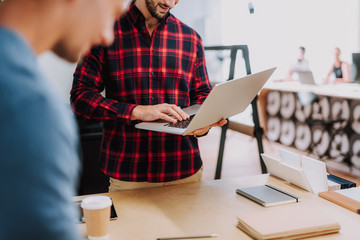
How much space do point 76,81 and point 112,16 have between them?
130 cm

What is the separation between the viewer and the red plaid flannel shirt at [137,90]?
1.72 m

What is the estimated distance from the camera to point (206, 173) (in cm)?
446

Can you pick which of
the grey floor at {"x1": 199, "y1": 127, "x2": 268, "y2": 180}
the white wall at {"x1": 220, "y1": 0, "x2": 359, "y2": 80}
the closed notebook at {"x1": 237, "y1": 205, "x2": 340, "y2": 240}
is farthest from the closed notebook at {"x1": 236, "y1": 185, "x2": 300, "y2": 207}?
the white wall at {"x1": 220, "y1": 0, "x2": 359, "y2": 80}

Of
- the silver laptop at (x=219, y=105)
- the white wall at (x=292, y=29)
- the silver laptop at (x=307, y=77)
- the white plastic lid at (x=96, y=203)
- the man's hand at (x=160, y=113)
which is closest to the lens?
the white plastic lid at (x=96, y=203)

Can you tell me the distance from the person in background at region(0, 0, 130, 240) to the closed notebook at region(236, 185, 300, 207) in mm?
1070

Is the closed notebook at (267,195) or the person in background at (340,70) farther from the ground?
the person in background at (340,70)

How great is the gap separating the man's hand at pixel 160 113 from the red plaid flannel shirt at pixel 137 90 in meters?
0.13

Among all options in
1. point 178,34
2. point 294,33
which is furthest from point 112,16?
point 294,33

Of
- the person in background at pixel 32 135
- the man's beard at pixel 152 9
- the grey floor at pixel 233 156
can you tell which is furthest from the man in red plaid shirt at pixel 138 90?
the grey floor at pixel 233 156

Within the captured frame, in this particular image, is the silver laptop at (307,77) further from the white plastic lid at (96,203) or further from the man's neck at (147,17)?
the white plastic lid at (96,203)

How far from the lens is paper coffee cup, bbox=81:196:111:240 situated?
3.52ft

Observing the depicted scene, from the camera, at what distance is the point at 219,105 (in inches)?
56.8

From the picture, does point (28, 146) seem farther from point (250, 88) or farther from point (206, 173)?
point (206, 173)

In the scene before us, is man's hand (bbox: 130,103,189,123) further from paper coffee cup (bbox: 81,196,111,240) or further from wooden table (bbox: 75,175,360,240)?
paper coffee cup (bbox: 81,196,111,240)
